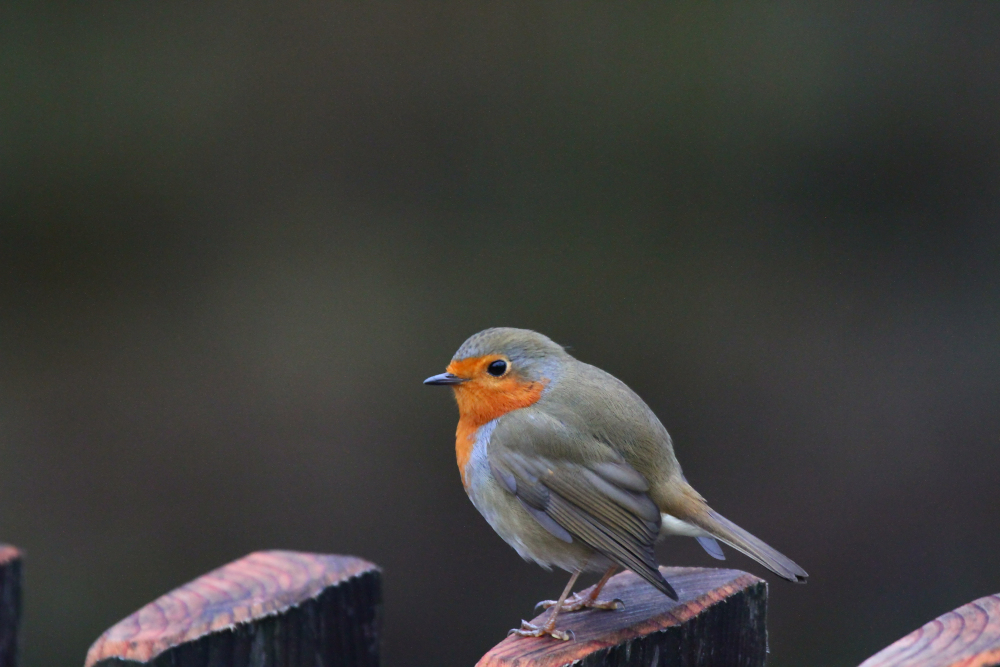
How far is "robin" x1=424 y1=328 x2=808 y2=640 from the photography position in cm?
229

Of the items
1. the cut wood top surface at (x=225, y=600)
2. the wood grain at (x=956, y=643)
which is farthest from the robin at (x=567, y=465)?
the wood grain at (x=956, y=643)

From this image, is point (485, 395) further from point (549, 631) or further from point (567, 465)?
point (549, 631)

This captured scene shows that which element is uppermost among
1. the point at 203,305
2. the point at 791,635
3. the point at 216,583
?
the point at 203,305

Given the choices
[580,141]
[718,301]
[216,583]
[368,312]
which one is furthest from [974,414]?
[216,583]

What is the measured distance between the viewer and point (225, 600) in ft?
6.19

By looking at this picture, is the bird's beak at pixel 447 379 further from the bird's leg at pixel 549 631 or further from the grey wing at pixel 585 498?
the bird's leg at pixel 549 631

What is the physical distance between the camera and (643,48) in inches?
175

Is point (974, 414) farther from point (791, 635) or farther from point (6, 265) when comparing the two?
point (6, 265)

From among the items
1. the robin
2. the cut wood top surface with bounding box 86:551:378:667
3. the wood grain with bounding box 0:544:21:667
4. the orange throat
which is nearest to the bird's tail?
the robin

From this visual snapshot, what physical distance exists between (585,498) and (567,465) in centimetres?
8

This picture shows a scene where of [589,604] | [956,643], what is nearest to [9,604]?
[589,604]

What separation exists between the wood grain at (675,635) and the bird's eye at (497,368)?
2.38 ft

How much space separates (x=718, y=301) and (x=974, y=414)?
3.59 feet

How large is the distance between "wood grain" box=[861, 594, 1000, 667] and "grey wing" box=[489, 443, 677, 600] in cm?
78
